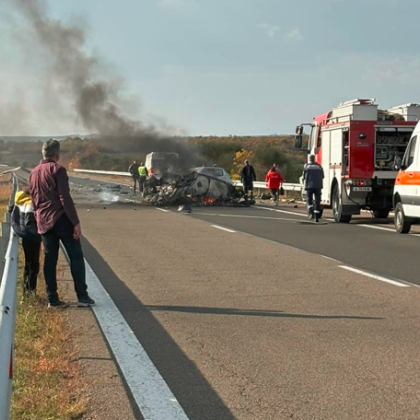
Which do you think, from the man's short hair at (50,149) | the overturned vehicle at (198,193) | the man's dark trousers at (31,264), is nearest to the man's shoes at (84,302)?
the man's dark trousers at (31,264)

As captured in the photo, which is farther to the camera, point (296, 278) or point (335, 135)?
point (335, 135)

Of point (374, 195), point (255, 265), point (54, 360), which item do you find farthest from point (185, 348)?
point (374, 195)

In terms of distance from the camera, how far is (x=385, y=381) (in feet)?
18.8

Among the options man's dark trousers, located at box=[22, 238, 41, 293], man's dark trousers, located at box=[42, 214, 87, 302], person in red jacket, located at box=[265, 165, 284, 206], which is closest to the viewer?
man's dark trousers, located at box=[42, 214, 87, 302]

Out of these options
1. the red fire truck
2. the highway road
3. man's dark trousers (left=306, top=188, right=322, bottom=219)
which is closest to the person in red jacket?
man's dark trousers (left=306, top=188, right=322, bottom=219)

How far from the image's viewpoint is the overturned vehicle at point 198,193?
3009cm

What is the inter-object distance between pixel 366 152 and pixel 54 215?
1338 cm

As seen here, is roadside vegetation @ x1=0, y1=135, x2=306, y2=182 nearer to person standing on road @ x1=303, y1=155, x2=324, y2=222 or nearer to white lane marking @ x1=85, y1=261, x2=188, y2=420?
person standing on road @ x1=303, y1=155, x2=324, y2=222

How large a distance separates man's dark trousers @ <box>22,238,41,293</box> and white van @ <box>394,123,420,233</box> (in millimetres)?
9503

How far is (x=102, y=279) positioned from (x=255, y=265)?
105 inches

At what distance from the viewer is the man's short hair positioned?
855cm

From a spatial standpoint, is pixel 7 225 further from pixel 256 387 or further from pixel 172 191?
pixel 172 191

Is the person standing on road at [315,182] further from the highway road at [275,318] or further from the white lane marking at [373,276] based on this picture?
the white lane marking at [373,276]

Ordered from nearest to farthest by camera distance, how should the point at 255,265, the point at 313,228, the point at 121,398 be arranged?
the point at 121,398, the point at 255,265, the point at 313,228
